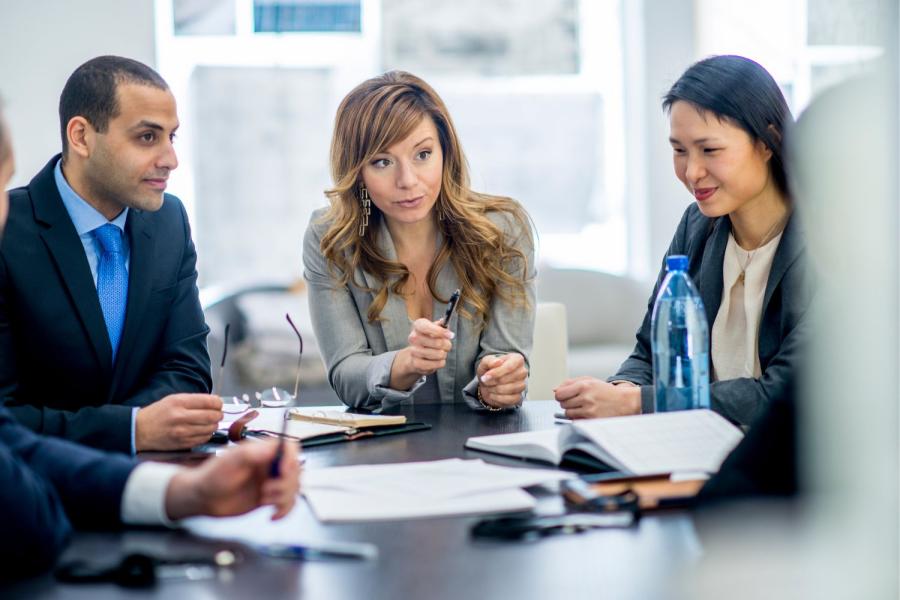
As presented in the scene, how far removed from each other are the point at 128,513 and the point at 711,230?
4.69ft

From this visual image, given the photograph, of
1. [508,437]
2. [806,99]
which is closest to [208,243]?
[508,437]

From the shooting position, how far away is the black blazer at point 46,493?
0.95 m

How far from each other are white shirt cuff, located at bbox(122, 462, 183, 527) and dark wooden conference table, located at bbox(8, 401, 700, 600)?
2 cm

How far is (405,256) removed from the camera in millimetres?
2338

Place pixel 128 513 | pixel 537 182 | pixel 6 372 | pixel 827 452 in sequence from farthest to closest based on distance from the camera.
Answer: pixel 537 182
pixel 6 372
pixel 128 513
pixel 827 452

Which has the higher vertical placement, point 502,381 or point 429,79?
point 429,79

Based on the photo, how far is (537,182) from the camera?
5.73 m

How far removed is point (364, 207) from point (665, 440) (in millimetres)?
1197

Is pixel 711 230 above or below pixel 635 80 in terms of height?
below

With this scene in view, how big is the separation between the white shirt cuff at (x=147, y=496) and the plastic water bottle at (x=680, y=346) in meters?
0.92

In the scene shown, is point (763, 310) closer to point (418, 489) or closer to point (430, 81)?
point (418, 489)

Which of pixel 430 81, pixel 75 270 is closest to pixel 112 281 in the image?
pixel 75 270

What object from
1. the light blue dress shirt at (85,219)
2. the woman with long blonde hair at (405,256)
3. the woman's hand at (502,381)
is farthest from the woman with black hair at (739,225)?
the light blue dress shirt at (85,219)

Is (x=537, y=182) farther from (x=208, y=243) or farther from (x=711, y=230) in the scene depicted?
(x=711, y=230)
